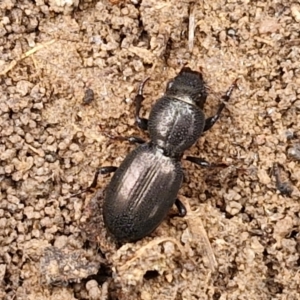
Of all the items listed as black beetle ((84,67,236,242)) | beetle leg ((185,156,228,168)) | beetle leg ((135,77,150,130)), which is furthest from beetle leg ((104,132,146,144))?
beetle leg ((185,156,228,168))

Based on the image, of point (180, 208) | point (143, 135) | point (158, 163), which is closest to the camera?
point (180, 208)

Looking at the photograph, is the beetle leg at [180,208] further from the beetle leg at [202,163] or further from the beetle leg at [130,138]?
the beetle leg at [130,138]

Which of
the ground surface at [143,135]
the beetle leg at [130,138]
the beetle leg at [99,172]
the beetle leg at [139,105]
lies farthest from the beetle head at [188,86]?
the beetle leg at [99,172]

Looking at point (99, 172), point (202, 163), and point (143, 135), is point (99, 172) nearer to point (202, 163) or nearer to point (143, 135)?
point (143, 135)

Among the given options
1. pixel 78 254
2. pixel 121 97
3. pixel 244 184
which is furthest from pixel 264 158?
pixel 78 254

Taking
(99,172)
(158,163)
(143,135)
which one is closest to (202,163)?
(158,163)

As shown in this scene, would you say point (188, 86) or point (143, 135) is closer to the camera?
point (188, 86)
